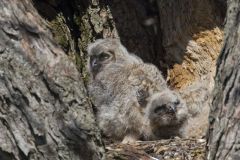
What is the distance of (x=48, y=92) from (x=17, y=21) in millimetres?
526

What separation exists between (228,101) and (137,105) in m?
3.19

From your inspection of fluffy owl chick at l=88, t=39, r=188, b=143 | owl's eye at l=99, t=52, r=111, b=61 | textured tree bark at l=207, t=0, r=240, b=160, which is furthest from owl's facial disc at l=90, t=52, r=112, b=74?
textured tree bark at l=207, t=0, r=240, b=160

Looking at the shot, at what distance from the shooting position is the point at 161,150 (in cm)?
668

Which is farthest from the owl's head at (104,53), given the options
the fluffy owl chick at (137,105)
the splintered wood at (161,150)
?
the splintered wood at (161,150)

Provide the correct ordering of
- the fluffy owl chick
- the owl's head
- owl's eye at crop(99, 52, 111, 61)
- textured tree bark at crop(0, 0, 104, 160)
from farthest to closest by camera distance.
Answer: owl's eye at crop(99, 52, 111, 61)
the owl's head
the fluffy owl chick
textured tree bark at crop(0, 0, 104, 160)

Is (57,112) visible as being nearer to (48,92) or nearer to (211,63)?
(48,92)

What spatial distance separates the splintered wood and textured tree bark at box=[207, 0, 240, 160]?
1.65m

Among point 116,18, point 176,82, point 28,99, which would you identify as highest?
point 116,18

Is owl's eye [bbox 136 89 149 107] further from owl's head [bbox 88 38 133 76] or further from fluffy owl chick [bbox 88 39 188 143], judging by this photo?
owl's head [bbox 88 38 133 76]

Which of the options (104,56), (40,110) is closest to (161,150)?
(104,56)

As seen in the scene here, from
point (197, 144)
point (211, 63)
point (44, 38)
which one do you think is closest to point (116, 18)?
point (211, 63)

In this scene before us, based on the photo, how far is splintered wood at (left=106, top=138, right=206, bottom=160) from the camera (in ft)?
20.8

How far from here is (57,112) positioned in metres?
4.68

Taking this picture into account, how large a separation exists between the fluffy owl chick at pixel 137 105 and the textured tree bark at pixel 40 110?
2.79 meters
